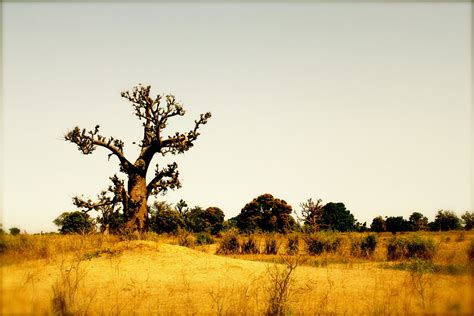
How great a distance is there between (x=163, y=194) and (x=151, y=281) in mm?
9476

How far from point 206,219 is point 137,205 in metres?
44.3

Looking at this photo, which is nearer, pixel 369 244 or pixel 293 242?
pixel 369 244

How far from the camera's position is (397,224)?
2318 inches

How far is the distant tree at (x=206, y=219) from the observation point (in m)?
57.5

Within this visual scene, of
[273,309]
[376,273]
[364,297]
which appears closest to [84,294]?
[273,309]

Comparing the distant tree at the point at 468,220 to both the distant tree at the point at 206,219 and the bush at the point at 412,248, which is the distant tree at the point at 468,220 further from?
the distant tree at the point at 206,219

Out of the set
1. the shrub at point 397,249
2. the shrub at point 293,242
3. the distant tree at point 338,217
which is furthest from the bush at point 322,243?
the distant tree at point 338,217

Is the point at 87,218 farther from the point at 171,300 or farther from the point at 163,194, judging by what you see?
the point at 171,300

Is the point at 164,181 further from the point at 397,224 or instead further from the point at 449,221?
the point at 397,224

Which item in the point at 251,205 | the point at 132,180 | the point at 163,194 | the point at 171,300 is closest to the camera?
the point at 171,300

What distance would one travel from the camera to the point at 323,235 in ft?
59.5

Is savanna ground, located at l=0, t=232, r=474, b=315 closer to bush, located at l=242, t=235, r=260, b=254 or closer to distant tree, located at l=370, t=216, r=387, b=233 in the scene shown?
bush, located at l=242, t=235, r=260, b=254

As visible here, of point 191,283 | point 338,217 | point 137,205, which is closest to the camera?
point 191,283

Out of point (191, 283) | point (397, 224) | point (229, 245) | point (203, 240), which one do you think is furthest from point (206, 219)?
point (191, 283)
